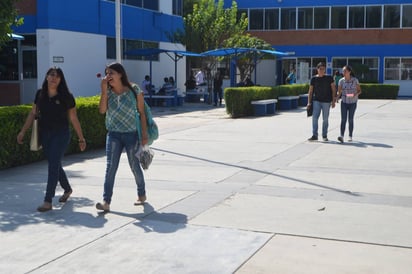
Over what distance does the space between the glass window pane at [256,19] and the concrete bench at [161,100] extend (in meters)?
Answer: 21.2

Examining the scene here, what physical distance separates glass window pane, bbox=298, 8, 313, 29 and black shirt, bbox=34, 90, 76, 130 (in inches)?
1598

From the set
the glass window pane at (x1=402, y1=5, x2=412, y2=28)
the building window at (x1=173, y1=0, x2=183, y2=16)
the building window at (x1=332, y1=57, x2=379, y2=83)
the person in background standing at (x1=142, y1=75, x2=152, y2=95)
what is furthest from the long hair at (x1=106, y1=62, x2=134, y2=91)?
the glass window pane at (x1=402, y1=5, x2=412, y2=28)

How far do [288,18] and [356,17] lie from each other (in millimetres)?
5154

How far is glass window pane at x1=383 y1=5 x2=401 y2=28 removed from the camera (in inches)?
1714

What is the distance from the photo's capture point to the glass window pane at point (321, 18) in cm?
4531

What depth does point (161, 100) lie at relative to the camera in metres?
28.7

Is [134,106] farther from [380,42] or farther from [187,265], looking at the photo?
[380,42]

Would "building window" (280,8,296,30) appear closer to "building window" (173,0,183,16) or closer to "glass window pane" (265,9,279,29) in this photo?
"glass window pane" (265,9,279,29)

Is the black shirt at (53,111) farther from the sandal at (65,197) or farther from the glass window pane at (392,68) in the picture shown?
the glass window pane at (392,68)

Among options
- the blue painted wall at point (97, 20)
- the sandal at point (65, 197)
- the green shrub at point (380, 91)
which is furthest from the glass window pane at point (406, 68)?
the sandal at point (65, 197)

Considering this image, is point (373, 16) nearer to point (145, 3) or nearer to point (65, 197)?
point (145, 3)

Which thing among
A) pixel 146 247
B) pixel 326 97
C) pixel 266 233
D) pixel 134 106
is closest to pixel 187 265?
pixel 146 247

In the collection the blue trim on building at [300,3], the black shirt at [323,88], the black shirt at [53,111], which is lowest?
the black shirt at [53,111]

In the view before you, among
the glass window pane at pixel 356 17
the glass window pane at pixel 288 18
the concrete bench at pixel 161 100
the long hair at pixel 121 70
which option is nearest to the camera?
the long hair at pixel 121 70
